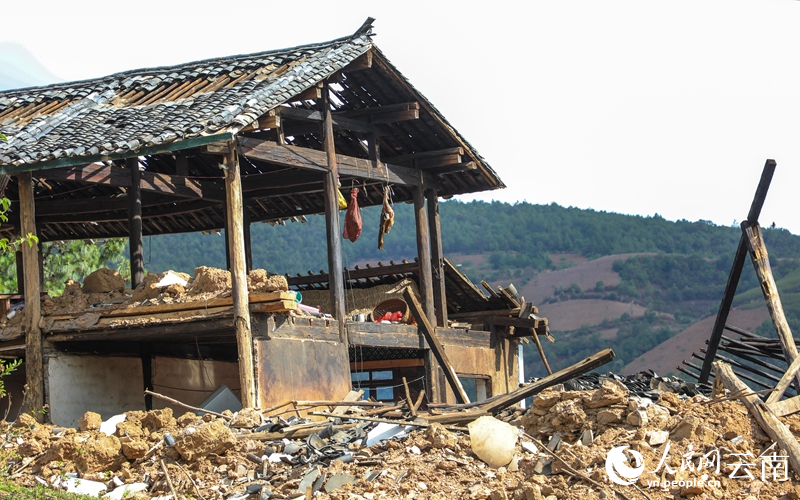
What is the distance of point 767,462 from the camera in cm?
905

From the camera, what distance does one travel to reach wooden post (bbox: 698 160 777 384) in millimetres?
11281

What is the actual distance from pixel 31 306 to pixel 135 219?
6.79 feet

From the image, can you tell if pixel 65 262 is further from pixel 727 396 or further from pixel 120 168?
pixel 727 396

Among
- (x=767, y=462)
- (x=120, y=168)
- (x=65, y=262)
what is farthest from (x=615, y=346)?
(x=767, y=462)

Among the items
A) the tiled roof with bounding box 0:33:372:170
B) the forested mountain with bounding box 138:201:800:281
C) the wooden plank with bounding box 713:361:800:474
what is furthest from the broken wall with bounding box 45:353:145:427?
the forested mountain with bounding box 138:201:800:281

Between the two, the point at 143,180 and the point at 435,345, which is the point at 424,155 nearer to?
the point at 435,345

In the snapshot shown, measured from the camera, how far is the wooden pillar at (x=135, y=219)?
14.8 metres

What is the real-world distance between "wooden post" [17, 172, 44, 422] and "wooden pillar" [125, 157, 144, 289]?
1580 mm

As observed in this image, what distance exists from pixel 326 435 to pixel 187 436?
1463 mm

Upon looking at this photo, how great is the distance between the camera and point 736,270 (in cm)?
1198

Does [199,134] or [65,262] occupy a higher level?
[199,134]

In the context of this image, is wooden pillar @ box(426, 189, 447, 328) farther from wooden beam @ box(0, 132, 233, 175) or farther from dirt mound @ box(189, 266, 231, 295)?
wooden beam @ box(0, 132, 233, 175)

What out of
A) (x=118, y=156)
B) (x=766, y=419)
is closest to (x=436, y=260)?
(x=118, y=156)

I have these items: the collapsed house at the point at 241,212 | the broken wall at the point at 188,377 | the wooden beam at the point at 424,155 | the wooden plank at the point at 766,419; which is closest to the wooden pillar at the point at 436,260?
the collapsed house at the point at 241,212
